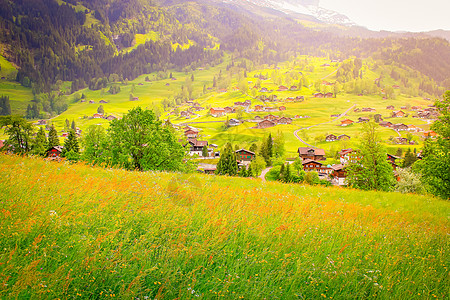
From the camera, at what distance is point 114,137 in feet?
100.0

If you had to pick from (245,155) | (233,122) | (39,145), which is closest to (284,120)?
(233,122)

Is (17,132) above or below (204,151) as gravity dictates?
above

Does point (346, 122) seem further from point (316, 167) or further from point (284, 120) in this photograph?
point (316, 167)

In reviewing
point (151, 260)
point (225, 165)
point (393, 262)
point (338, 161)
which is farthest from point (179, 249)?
point (338, 161)

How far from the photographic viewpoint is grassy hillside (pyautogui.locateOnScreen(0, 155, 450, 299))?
3.35 metres

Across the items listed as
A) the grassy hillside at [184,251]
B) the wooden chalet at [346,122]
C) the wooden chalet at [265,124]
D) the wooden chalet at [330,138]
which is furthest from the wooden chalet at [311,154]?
the grassy hillside at [184,251]

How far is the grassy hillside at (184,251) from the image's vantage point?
3350 millimetres

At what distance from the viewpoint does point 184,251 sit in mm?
4289

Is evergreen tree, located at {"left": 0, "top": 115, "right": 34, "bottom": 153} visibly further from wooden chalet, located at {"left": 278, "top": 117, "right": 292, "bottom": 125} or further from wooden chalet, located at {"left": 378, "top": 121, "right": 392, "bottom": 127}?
wooden chalet, located at {"left": 378, "top": 121, "right": 392, "bottom": 127}

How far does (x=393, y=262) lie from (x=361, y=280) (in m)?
1.35

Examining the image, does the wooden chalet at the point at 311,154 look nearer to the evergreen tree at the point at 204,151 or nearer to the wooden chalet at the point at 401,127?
the evergreen tree at the point at 204,151

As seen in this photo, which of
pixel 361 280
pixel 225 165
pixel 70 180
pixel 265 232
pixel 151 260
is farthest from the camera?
pixel 225 165

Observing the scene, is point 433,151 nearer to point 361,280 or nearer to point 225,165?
point 361,280

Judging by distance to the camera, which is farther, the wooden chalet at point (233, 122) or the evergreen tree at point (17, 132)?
the wooden chalet at point (233, 122)
